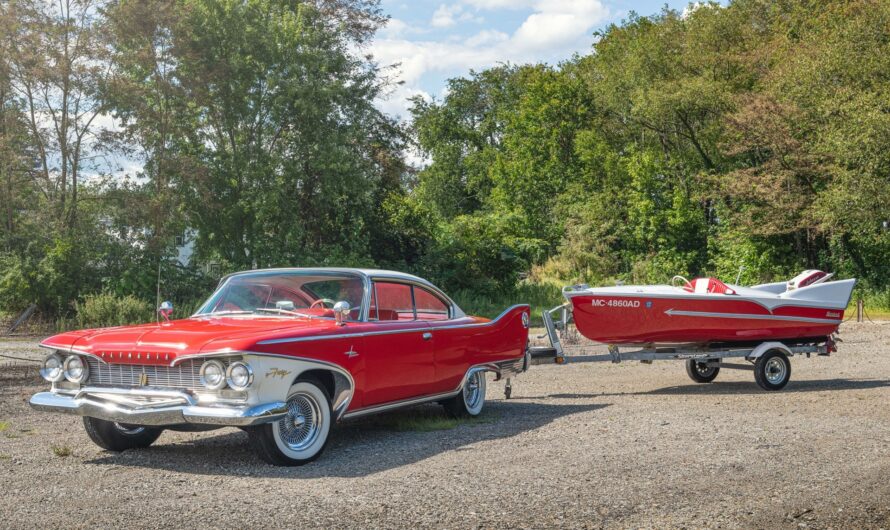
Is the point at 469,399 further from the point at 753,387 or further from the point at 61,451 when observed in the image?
the point at 753,387

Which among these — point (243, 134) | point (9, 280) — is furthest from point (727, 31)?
point (9, 280)

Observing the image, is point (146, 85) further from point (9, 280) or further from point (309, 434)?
point (309, 434)

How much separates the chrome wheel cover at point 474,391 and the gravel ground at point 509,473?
34 centimetres

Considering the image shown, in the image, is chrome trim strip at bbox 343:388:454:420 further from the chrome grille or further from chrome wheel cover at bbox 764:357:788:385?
chrome wheel cover at bbox 764:357:788:385

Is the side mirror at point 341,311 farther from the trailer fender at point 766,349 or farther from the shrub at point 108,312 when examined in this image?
the shrub at point 108,312

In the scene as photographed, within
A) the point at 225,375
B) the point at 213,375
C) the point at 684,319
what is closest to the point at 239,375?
the point at 225,375

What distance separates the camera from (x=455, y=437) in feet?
30.0

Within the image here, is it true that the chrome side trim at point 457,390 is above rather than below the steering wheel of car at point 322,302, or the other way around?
below

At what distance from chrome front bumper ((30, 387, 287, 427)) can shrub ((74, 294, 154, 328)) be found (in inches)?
660

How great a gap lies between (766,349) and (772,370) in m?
0.36

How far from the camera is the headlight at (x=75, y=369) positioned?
7996 mm

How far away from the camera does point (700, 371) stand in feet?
48.9

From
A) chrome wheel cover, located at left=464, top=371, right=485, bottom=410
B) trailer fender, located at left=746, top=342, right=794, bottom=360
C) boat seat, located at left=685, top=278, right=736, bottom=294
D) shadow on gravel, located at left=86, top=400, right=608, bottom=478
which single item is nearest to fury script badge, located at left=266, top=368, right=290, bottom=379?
shadow on gravel, located at left=86, top=400, right=608, bottom=478

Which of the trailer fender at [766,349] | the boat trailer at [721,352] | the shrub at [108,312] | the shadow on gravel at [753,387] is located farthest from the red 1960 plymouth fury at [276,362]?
the shrub at [108,312]
